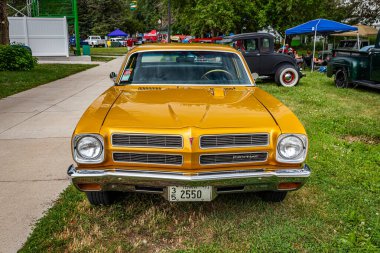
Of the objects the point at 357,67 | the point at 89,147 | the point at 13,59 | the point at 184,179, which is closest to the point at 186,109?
the point at 184,179

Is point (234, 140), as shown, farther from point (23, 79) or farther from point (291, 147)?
point (23, 79)

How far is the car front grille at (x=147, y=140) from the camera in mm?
2838

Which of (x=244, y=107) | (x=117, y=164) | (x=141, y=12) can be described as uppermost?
(x=141, y=12)

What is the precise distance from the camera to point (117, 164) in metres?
2.92

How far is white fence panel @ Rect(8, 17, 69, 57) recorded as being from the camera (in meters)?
21.1

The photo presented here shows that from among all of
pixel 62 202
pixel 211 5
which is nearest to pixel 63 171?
pixel 62 202

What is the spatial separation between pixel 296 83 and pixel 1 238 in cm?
1057

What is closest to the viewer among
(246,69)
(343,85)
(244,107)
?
(244,107)

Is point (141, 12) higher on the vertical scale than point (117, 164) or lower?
higher

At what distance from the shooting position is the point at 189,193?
293 centimetres

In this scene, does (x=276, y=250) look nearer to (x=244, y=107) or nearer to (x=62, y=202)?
(x=244, y=107)

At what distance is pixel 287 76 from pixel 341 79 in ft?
5.52

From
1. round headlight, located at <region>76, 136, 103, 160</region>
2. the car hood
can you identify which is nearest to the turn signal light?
the car hood

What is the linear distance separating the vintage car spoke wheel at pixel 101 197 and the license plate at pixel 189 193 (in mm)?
787
